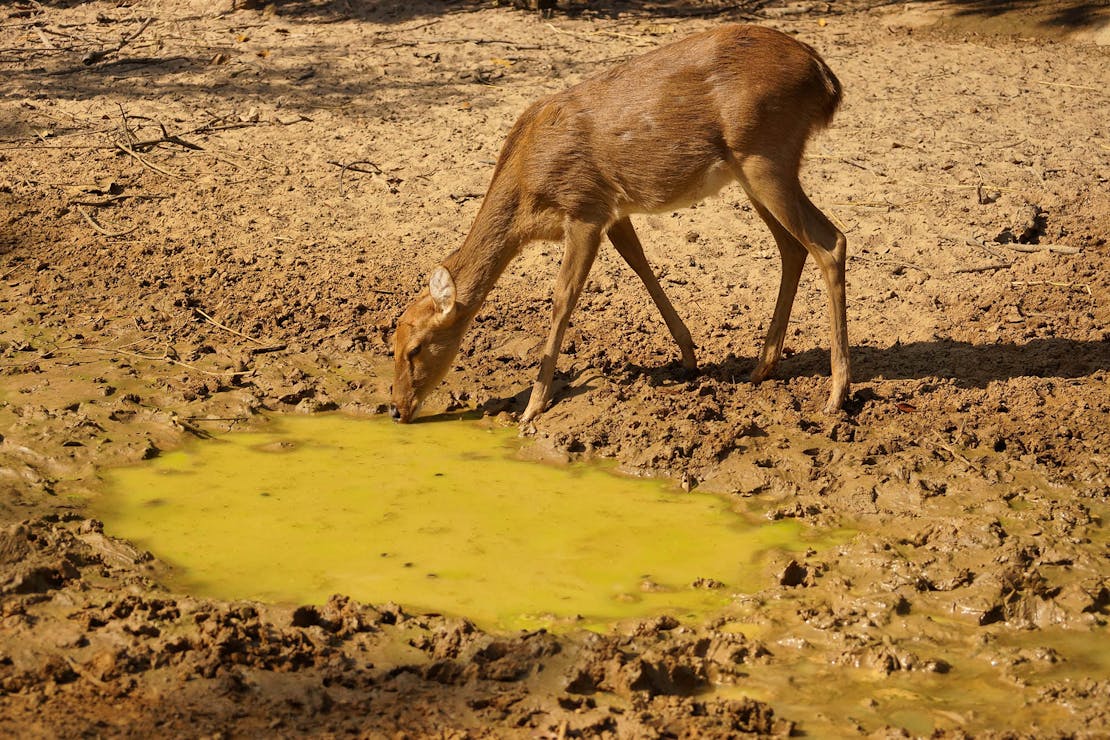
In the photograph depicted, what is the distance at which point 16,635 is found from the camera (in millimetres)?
4320

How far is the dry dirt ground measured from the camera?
4.16 metres

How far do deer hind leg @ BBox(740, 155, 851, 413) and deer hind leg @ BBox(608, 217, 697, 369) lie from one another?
830mm

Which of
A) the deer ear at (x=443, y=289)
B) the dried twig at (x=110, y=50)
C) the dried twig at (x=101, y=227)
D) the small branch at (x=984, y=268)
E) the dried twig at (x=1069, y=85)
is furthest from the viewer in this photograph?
the dried twig at (x=110, y=50)

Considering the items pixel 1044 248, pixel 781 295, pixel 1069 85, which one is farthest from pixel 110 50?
pixel 1069 85

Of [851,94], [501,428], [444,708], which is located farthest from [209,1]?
[444,708]

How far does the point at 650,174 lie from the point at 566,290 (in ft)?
2.46

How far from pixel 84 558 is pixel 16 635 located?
2.34ft

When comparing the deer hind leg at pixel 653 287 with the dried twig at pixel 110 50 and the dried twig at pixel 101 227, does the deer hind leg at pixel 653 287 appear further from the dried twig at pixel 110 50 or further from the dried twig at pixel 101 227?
the dried twig at pixel 110 50

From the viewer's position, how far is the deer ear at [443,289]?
667 cm

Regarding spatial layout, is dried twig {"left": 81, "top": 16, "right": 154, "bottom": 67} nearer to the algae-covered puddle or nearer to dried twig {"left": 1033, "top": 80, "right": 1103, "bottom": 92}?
the algae-covered puddle

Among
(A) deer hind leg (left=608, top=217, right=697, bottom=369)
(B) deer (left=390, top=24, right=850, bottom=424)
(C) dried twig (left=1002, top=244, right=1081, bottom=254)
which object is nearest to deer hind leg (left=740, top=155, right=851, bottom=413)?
(B) deer (left=390, top=24, right=850, bottom=424)

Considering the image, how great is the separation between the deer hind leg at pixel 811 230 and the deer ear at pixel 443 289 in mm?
1596

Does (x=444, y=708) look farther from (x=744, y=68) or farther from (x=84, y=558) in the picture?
(x=744, y=68)

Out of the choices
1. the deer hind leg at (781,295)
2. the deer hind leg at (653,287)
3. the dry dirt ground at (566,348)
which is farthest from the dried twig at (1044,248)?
the deer hind leg at (653,287)
